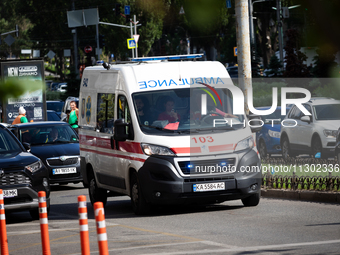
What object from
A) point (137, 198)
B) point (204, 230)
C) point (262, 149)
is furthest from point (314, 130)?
point (204, 230)

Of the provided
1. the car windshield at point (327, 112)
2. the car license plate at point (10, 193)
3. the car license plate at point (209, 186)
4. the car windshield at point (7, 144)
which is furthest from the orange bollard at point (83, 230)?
the car windshield at point (327, 112)

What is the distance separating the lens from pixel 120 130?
33.1 feet

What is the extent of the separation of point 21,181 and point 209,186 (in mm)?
3061

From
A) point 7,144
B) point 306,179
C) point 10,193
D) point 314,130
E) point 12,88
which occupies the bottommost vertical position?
point 306,179

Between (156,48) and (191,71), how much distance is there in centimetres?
7569

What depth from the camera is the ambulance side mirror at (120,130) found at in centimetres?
997

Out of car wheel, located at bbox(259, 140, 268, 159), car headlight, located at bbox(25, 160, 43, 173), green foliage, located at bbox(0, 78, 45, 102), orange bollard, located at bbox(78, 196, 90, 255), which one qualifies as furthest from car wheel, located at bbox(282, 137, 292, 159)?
green foliage, located at bbox(0, 78, 45, 102)

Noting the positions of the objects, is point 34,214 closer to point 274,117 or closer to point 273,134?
point 273,134

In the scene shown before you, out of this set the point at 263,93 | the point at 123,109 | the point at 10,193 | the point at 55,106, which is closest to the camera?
the point at 10,193

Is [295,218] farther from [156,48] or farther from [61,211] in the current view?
[156,48]

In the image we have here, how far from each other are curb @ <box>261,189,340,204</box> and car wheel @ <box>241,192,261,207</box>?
105 centimetres

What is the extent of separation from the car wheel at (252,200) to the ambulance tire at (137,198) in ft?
5.55

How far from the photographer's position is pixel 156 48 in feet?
282

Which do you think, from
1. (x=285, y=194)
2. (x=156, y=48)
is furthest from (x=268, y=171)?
(x=156, y=48)
